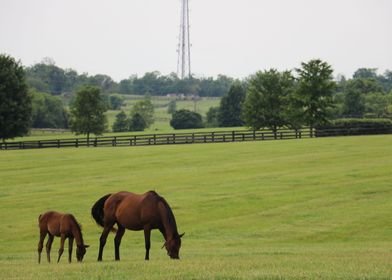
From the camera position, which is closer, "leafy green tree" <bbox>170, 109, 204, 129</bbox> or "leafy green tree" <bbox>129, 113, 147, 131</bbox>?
"leafy green tree" <bbox>170, 109, 204, 129</bbox>

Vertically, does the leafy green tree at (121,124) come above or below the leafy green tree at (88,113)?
below

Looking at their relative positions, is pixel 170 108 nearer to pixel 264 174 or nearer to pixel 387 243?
pixel 264 174

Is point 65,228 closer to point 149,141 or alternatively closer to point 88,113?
point 149,141

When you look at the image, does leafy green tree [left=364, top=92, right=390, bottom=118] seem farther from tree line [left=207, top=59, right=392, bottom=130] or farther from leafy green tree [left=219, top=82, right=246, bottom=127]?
tree line [left=207, top=59, right=392, bottom=130]

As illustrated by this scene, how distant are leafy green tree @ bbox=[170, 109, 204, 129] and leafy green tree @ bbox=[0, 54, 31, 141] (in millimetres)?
58884

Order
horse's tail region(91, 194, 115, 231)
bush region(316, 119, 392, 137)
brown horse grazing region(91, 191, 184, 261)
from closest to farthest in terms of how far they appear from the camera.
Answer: brown horse grazing region(91, 191, 184, 261), horse's tail region(91, 194, 115, 231), bush region(316, 119, 392, 137)

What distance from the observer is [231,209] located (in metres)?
32.8

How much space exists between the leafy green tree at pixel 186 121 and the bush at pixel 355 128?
215 feet

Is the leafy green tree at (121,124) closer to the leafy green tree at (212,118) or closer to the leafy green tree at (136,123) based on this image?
the leafy green tree at (136,123)

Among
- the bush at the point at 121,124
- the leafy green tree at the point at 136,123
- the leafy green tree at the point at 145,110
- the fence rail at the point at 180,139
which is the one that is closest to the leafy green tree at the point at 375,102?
the leafy green tree at the point at 136,123

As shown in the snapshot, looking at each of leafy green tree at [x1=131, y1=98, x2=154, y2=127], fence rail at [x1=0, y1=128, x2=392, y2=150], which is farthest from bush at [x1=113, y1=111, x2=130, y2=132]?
fence rail at [x1=0, y1=128, x2=392, y2=150]

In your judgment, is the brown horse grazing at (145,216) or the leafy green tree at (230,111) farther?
the leafy green tree at (230,111)

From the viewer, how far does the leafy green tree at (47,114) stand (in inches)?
Result: 5792

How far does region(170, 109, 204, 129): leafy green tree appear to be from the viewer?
148 metres
